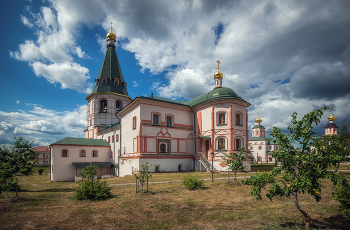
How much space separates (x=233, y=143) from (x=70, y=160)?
81.0 feet

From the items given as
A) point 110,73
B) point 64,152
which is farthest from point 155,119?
point 110,73

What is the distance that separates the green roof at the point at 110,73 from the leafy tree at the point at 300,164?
39785 millimetres

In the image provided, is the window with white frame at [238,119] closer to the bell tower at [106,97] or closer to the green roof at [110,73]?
the bell tower at [106,97]

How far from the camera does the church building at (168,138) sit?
25.3 m

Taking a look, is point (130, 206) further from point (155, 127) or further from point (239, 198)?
point (155, 127)

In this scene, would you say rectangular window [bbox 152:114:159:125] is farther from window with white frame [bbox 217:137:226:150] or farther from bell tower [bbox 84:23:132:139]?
bell tower [bbox 84:23:132:139]

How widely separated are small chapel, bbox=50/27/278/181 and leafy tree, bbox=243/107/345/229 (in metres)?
18.2

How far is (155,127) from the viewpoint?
26.2m

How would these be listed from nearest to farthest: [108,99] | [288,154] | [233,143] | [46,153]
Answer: [288,154]
[233,143]
[108,99]
[46,153]

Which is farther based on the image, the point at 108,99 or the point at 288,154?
the point at 108,99

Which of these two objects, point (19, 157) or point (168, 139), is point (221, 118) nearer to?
point (168, 139)

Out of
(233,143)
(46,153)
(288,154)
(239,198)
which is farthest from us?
(46,153)

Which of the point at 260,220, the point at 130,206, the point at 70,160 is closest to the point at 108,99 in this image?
the point at 70,160

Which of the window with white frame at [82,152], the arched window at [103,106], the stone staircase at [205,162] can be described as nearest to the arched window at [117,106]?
the arched window at [103,106]
